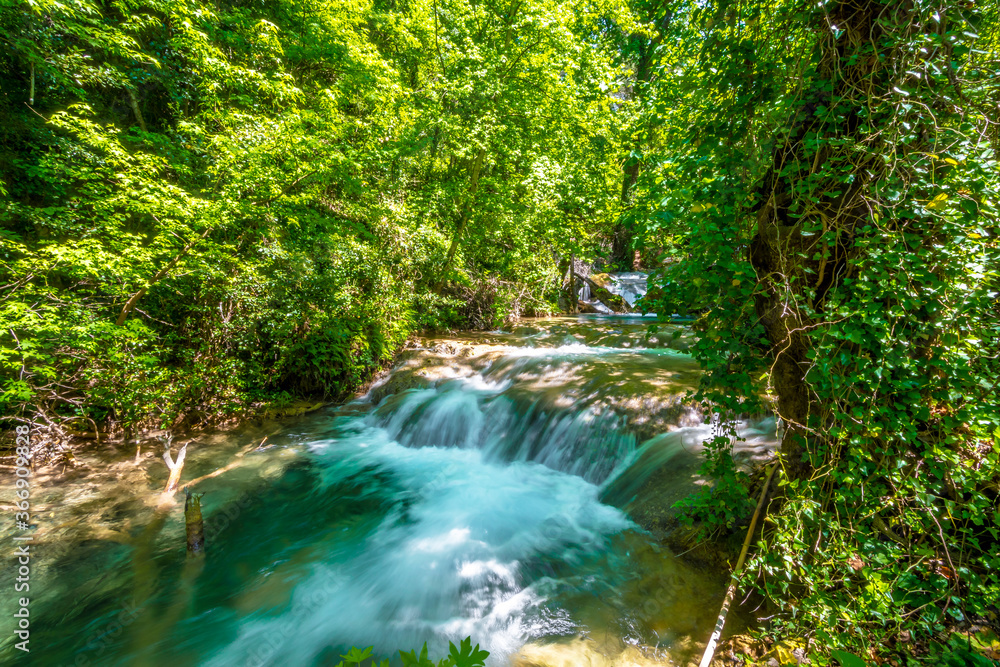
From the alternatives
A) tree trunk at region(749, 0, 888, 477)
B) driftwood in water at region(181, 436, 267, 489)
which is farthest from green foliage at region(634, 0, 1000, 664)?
driftwood in water at region(181, 436, 267, 489)

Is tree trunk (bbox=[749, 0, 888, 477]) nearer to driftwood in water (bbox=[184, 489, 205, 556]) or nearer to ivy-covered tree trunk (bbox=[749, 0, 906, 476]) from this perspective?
ivy-covered tree trunk (bbox=[749, 0, 906, 476])

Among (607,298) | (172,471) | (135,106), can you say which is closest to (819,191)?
(172,471)

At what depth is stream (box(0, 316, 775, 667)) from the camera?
281 cm

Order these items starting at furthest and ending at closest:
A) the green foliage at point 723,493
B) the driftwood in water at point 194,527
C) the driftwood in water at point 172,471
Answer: the driftwood in water at point 172,471
the driftwood in water at point 194,527
the green foliage at point 723,493

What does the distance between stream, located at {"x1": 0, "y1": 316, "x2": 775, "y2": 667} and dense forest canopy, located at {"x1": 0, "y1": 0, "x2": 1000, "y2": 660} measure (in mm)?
787

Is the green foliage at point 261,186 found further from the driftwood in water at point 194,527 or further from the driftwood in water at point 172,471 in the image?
the driftwood in water at point 194,527

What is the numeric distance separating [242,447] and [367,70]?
775cm

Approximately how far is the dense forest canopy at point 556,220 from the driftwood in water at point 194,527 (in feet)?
8.99

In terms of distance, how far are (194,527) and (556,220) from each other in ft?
31.3

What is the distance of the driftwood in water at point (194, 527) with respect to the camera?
3588 millimetres

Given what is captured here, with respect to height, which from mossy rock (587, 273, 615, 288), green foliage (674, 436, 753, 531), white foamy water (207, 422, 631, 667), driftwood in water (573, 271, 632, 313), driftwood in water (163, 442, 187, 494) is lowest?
white foamy water (207, 422, 631, 667)

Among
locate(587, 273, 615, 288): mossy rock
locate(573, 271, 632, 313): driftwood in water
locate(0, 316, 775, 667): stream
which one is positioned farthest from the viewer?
locate(587, 273, 615, 288): mossy rock

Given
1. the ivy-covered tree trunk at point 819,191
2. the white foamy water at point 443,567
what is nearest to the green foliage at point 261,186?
the white foamy water at point 443,567

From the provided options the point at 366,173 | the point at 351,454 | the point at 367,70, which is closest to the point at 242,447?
the point at 351,454
